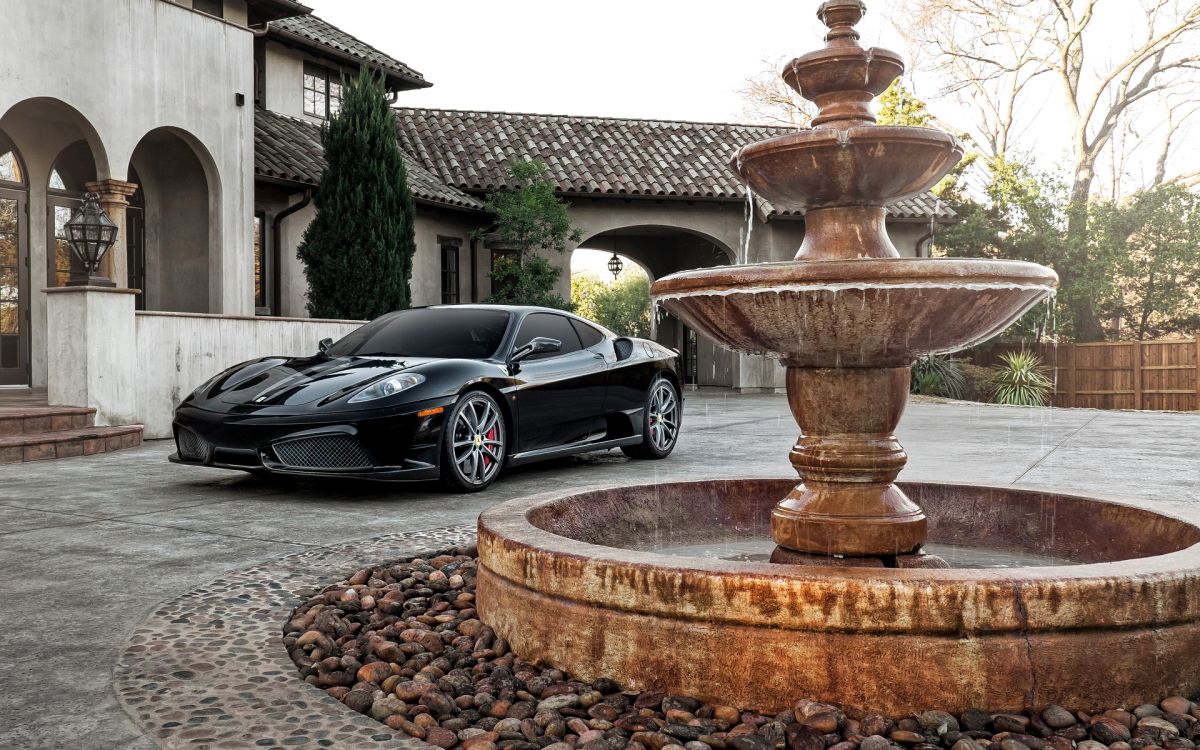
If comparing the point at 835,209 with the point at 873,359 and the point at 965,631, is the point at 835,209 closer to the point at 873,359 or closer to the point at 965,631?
the point at 873,359

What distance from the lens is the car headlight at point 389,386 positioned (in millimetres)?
6297

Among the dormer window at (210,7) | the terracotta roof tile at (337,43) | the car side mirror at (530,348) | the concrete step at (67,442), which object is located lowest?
the concrete step at (67,442)

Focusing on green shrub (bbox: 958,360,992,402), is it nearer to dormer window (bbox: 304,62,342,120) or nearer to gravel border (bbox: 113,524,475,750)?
dormer window (bbox: 304,62,342,120)

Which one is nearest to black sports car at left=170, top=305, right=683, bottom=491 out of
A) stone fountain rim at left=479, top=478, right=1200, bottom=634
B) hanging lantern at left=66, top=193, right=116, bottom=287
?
stone fountain rim at left=479, top=478, right=1200, bottom=634

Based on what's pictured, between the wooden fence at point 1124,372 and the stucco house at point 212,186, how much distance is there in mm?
4889

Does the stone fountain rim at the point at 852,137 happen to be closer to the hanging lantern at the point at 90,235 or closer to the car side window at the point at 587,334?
the car side window at the point at 587,334

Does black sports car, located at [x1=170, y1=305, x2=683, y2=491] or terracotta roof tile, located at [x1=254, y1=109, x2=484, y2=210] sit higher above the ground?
terracotta roof tile, located at [x1=254, y1=109, x2=484, y2=210]

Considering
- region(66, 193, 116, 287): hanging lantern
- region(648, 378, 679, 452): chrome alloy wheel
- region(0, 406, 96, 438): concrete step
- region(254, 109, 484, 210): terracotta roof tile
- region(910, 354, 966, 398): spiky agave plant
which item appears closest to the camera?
region(648, 378, 679, 452): chrome alloy wheel

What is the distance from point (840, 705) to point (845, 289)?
Result: 4.00 feet

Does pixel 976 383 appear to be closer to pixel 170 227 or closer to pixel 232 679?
pixel 170 227

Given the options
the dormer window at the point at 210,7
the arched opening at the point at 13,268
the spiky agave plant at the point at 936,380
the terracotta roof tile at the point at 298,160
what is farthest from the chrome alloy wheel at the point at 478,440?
the spiky agave plant at the point at 936,380

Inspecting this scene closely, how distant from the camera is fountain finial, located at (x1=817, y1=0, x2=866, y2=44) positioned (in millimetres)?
3950

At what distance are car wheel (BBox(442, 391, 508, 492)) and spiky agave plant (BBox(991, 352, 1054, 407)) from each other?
59.3 feet

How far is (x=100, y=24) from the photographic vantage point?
11.8 meters
